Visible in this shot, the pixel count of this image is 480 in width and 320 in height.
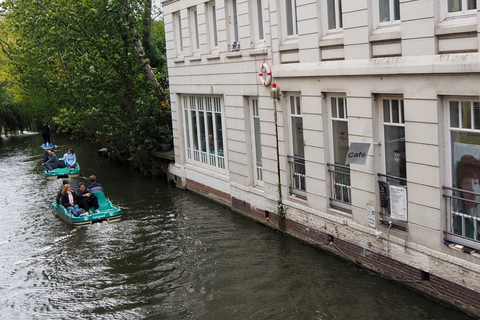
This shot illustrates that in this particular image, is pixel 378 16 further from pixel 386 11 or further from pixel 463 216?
pixel 463 216

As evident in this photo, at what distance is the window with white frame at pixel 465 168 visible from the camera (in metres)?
10.5

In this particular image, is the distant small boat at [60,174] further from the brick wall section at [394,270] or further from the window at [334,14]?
the window at [334,14]

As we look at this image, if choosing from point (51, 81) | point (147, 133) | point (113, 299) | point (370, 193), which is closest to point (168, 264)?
point (113, 299)

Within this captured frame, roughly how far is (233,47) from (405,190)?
848cm

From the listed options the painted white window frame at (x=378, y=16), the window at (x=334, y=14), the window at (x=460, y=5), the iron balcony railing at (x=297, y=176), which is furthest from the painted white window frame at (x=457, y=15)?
the iron balcony railing at (x=297, y=176)

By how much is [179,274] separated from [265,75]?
5577 mm

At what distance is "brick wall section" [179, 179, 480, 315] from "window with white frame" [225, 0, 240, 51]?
472 cm

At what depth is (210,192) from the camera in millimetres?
21672

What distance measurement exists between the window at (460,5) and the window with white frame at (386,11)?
53.5 inches

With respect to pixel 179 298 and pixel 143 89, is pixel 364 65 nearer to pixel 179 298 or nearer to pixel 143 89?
pixel 179 298

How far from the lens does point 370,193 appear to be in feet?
42.5

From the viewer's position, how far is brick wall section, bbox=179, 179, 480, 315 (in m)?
10.7

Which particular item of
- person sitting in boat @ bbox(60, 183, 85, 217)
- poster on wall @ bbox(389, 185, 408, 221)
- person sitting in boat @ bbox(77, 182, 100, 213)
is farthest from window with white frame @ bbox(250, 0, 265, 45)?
person sitting in boat @ bbox(60, 183, 85, 217)

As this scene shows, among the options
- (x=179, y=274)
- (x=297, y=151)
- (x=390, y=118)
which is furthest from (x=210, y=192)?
(x=390, y=118)
